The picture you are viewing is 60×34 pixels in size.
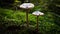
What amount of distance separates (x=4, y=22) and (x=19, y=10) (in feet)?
4.59

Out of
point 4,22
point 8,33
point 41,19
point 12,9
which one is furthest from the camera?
point 12,9

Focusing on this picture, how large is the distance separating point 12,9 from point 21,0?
75 centimetres

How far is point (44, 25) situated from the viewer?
5230 mm

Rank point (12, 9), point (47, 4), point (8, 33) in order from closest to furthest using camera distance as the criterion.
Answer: point (8, 33)
point (12, 9)
point (47, 4)

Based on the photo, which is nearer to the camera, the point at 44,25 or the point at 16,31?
the point at 16,31

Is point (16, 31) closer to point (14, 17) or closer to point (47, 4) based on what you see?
point (14, 17)

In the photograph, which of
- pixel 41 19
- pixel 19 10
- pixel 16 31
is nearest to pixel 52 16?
pixel 41 19

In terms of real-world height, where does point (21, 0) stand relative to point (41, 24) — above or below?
above

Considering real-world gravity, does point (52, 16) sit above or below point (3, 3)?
below

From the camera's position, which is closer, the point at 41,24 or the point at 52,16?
the point at 41,24

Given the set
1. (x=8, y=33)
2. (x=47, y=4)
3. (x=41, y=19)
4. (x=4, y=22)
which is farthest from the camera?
(x=47, y=4)

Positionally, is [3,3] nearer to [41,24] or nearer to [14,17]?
[14,17]

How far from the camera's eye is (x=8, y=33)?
4.48m

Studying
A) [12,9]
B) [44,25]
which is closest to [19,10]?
[12,9]
